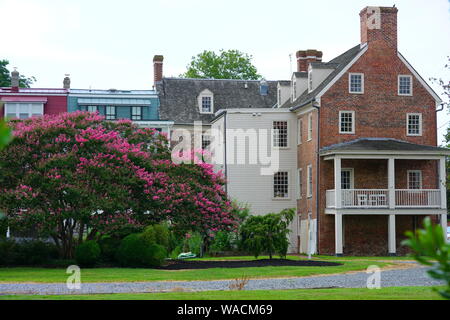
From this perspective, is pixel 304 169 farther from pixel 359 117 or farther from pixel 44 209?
pixel 44 209

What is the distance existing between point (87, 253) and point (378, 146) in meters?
16.6

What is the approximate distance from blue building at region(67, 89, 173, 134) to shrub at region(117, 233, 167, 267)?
23556 millimetres

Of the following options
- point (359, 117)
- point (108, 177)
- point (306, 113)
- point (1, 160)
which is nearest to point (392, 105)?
point (359, 117)

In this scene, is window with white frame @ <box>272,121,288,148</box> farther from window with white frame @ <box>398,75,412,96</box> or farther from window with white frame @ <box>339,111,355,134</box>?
window with white frame @ <box>398,75,412,96</box>

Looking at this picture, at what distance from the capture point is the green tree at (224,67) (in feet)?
224

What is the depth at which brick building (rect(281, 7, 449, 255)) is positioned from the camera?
37969mm

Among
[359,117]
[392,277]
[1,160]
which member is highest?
[359,117]

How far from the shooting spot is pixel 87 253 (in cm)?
2688

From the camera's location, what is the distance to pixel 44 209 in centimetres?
2758

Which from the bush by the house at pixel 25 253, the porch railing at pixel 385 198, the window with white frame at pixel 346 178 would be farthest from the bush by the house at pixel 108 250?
the window with white frame at pixel 346 178

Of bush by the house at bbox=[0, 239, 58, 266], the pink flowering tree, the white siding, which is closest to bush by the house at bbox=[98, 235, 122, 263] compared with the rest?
the pink flowering tree

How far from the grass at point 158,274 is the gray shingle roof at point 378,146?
1174 centimetres
